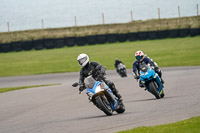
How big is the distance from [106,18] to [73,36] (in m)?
6.75

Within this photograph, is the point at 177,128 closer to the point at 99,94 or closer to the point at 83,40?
the point at 99,94

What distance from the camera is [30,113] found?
1307cm

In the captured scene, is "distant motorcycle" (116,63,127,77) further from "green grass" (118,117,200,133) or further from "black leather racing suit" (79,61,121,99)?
"green grass" (118,117,200,133)

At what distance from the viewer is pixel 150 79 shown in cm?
1377

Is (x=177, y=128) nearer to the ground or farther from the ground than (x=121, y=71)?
farther from the ground

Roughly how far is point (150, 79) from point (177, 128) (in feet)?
20.1

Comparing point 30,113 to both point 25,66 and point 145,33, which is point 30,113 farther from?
point 145,33

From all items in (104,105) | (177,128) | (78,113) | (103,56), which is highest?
(177,128)

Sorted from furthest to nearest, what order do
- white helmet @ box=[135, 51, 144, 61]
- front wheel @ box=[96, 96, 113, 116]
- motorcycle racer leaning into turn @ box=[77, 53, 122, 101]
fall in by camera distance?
white helmet @ box=[135, 51, 144, 61], motorcycle racer leaning into turn @ box=[77, 53, 122, 101], front wheel @ box=[96, 96, 113, 116]

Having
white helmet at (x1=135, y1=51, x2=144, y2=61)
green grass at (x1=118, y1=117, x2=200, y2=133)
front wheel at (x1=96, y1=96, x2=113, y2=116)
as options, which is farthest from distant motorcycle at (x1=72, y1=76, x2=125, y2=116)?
white helmet at (x1=135, y1=51, x2=144, y2=61)

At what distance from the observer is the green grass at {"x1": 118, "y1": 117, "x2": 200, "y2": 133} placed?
7.43 meters

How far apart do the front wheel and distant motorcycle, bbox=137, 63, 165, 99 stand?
3.12 m

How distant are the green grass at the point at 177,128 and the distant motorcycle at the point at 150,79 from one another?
5.47 meters

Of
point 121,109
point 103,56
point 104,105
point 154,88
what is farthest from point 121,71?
point 104,105
